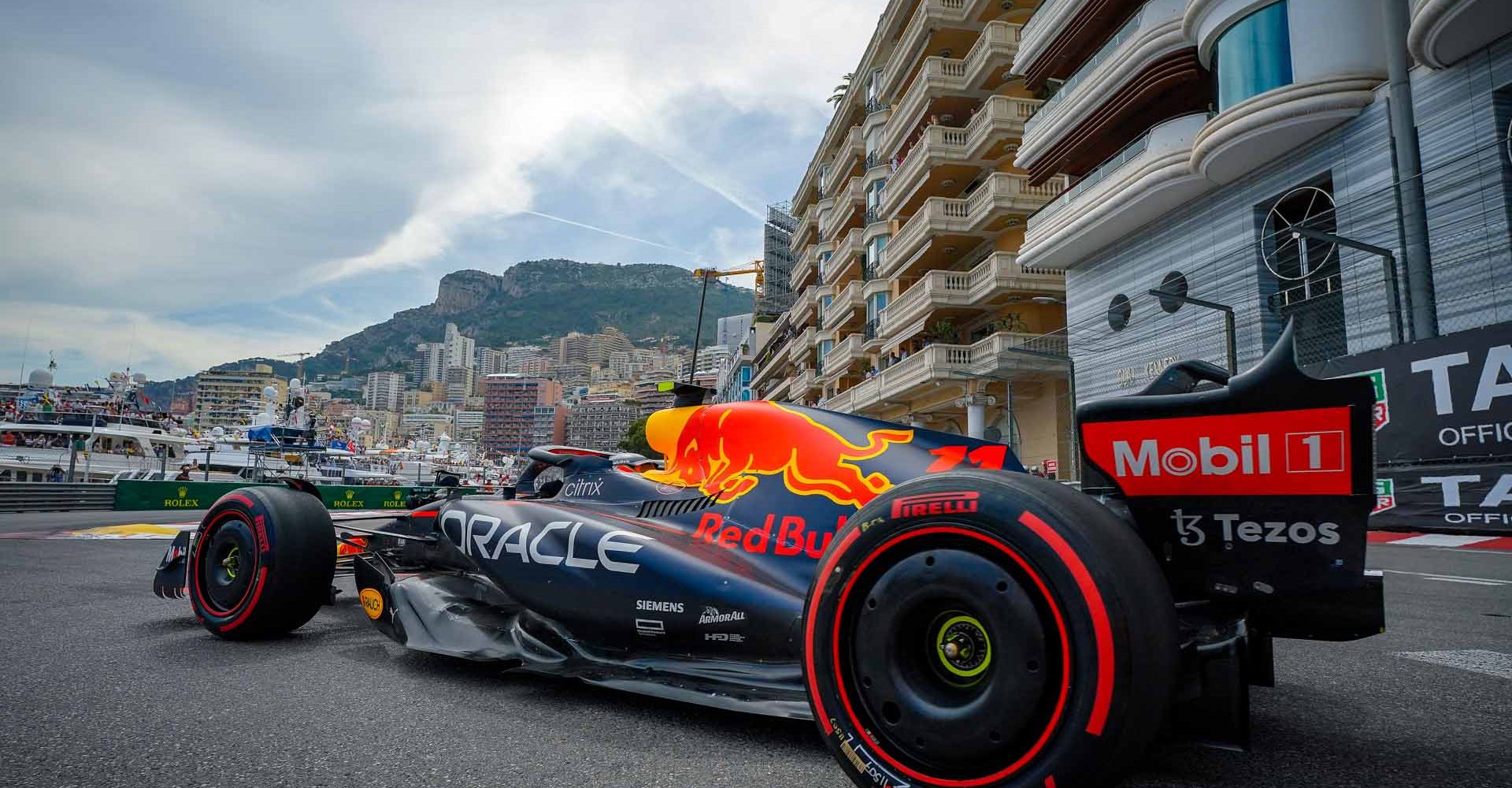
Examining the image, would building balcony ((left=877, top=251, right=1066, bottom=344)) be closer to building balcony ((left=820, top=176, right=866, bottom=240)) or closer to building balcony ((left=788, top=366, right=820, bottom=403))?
building balcony ((left=820, top=176, right=866, bottom=240))

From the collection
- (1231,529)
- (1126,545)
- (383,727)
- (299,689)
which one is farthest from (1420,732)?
(299,689)

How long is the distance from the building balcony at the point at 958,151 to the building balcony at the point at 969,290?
361cm

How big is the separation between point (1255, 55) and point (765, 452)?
1395cm

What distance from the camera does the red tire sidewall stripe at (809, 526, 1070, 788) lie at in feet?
5.36

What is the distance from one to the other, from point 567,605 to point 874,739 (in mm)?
1784

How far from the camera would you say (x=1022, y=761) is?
165 centimetres

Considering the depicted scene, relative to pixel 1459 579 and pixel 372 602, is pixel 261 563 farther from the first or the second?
pixel 1459 579

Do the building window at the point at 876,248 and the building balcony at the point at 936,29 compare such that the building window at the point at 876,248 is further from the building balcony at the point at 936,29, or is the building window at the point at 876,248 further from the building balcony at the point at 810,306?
the building balcony at the point at 810,306

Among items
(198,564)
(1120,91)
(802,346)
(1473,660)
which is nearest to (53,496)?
(198,564)

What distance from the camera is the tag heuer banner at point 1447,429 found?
216 inches

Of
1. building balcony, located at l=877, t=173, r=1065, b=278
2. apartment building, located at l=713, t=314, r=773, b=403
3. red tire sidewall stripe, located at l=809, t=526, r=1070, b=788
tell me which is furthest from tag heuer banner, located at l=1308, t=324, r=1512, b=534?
apartment building, located at l=713, t=314, r=773, b=403

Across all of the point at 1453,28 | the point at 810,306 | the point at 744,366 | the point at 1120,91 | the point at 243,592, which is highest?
the point at 744,366

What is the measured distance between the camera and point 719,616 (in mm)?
2848

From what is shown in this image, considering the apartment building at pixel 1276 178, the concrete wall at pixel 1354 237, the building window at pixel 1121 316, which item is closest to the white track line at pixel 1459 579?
the apartment building at pixel 1276 178
